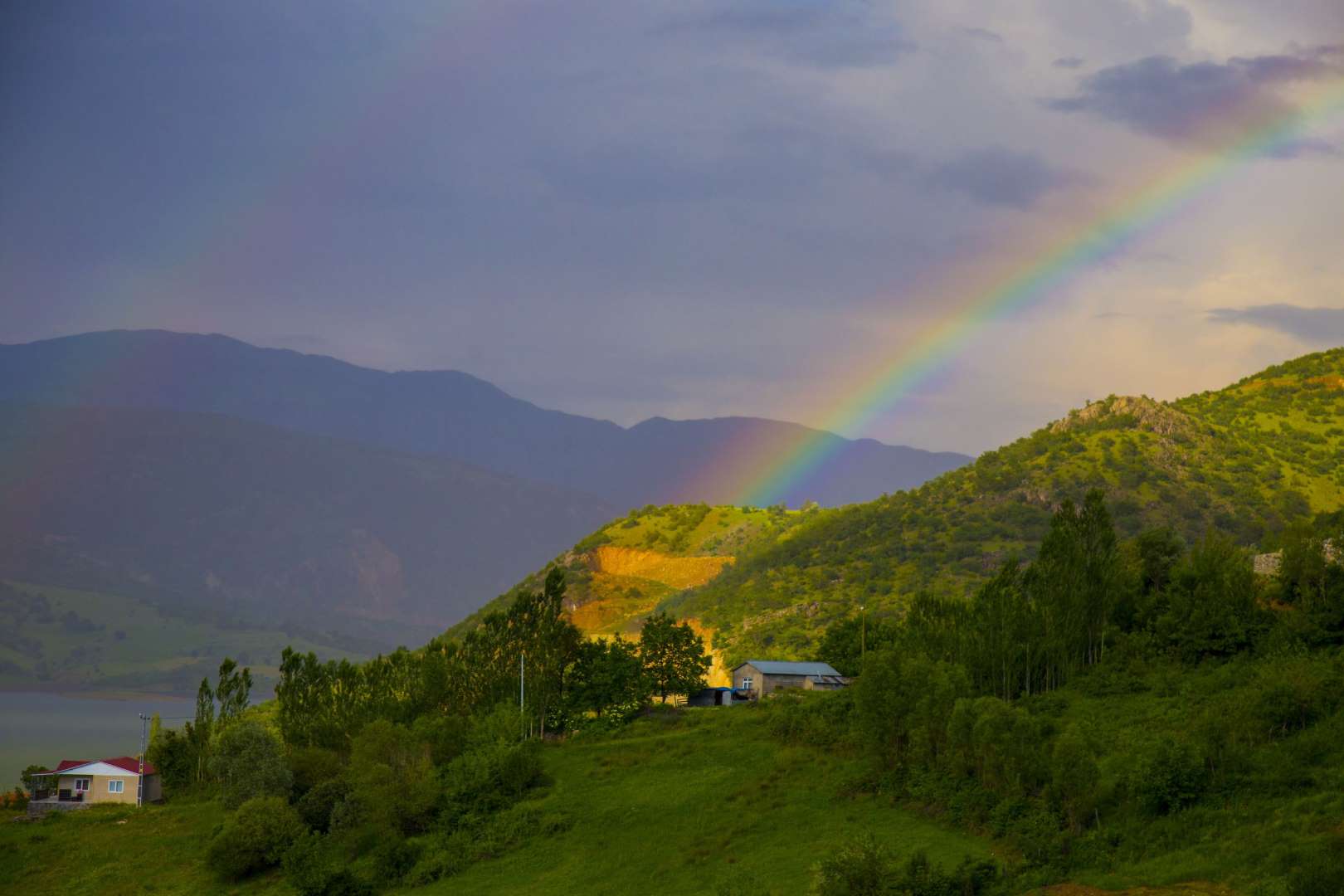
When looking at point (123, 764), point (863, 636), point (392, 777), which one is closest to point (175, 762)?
point (123, 764)

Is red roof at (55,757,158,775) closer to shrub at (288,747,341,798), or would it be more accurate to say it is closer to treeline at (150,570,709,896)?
treeline at (150,570,709,896)

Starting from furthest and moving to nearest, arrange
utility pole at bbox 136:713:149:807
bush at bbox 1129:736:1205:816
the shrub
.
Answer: utility pole at bbox 136:713:149:807 < the shrub < bush at bbox 1129:736:1205:816

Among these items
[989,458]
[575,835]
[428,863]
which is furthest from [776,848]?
[989,458]

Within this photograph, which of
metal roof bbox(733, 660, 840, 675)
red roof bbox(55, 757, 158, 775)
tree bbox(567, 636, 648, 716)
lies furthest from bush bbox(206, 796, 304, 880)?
metal roof bbox(733, 660, 840, 675)

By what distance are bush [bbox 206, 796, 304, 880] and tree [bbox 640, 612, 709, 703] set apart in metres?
31.0

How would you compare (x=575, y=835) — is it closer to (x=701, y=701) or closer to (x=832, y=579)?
(x=701, y=701)

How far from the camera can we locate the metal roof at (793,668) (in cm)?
10569

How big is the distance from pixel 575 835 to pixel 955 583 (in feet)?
237

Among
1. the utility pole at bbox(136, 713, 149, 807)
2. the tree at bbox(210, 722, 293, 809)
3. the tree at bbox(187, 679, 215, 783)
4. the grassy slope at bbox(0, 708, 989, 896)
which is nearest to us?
the grassy slope at bbox(0, 708, 989, 896)

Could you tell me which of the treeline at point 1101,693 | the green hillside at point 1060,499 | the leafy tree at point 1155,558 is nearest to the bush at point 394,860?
the treeline at point 1101,693

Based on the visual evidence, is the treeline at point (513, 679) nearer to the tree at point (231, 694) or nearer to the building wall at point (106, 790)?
the tree at point (231, 694)

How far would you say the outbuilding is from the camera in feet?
343

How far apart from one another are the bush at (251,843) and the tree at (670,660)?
31.0 metres

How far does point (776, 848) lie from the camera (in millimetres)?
64438
